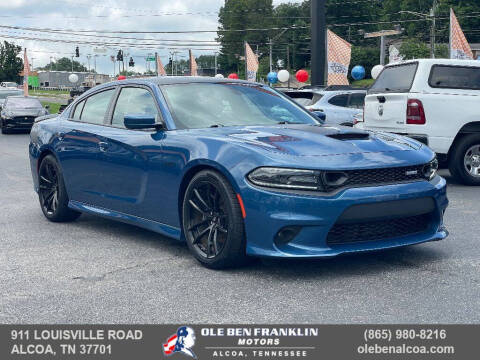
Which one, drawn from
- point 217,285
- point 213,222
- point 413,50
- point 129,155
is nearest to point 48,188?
point 129,155

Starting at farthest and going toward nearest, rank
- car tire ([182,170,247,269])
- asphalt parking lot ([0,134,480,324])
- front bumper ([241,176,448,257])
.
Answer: car tire ([182,170,247,269]) → front bumper ([241,176,448,257]) → asphalt parking lot ([0,134,480,324])

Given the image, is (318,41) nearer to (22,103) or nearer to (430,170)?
(22,103)

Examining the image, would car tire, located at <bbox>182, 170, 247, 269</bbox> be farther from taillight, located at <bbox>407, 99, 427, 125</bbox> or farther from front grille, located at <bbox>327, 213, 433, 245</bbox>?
taillight, located at <bbox>407, 99, 427, 125</bbox>

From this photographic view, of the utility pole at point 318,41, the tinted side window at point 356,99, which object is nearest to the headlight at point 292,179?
the tinted side window at point 356,99

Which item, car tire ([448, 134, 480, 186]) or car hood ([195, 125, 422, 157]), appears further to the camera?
car tire ([448, 134, 480, 186])

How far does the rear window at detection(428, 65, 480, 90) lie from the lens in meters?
9.82

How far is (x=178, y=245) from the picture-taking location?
233 inches

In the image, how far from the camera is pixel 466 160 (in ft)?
32.6

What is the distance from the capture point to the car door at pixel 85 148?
249 inches

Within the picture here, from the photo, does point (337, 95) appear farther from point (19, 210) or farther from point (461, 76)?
point (19, 210)

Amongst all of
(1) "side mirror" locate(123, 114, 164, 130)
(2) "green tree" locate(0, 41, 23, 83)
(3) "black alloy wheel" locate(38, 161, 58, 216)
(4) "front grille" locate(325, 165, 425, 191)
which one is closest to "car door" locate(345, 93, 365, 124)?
(3) "black alloy wheel" locate(38, 161, 58, 216)

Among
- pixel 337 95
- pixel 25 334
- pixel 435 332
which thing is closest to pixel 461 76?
pixel 337 95

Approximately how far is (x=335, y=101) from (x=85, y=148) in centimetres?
939

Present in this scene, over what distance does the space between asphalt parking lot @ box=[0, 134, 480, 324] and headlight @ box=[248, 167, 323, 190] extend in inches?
25.3
